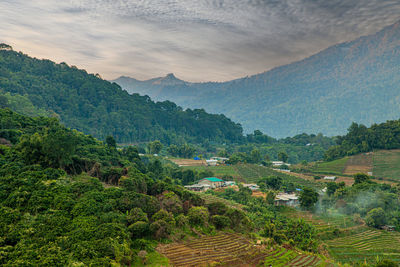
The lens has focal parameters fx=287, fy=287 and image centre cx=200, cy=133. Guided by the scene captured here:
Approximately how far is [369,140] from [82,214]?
78.2 meters

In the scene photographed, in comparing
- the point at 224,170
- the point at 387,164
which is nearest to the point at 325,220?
the point at 224,170

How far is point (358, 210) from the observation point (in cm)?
3750

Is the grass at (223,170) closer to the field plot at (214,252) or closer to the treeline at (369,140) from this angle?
the treeline at (369,140)

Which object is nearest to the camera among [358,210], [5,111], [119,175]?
[119,175]

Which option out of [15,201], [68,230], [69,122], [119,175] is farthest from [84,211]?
[69,122]

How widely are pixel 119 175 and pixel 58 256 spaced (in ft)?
47.8

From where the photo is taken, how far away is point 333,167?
234ft

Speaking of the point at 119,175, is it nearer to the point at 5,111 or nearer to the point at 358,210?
the point at 5,111

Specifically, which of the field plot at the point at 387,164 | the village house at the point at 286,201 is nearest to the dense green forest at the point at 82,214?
the village house at the point at 286,201

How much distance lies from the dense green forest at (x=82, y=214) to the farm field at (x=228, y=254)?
41.2 inches

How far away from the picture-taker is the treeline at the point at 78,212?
45.3 ft

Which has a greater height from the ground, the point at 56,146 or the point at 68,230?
the point at 56,146

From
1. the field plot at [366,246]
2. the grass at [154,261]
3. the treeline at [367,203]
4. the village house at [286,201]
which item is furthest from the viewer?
the village house at [286,201]

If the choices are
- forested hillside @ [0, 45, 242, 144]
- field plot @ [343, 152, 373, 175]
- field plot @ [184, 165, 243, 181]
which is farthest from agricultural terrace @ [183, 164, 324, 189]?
forested hillside @ [0, 45, 242, 144]
